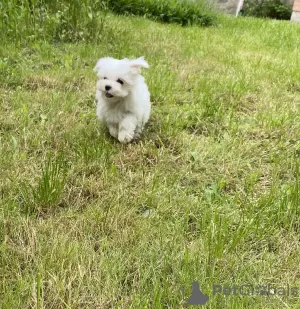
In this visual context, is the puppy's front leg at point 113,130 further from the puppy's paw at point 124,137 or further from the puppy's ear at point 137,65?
the puppy's ear at point 137,65

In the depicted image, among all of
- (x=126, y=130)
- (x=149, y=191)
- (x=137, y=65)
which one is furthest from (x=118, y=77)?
(x=149, y=191)

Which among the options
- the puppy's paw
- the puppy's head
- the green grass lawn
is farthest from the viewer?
the puppy's paw

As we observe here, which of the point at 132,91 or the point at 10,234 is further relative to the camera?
the point at 132,91

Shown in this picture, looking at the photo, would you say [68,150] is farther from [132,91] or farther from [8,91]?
[8,91]

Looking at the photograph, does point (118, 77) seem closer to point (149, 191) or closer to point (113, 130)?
point (113, 130)

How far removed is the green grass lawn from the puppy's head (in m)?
0.38

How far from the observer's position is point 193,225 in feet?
6.64

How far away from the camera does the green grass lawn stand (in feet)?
5.23

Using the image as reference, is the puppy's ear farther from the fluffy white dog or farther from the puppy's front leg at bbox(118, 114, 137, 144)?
the puppy's front leg at bbox(118, 114, 137, 144)

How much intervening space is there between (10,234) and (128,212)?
0.59 m

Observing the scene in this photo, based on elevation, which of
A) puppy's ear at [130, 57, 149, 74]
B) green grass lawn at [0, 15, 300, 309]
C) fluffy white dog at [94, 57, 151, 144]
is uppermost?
puppy's ear at [130, 57, 149, 74]

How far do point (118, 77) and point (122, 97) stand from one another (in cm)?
17

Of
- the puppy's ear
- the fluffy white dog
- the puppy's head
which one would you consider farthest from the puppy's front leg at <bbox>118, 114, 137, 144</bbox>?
the puppy's ear

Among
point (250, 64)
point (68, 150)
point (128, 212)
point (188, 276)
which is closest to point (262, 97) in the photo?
point (250, 64)
